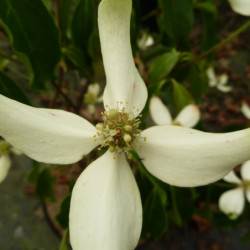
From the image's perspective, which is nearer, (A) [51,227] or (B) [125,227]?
(B) [125,227]

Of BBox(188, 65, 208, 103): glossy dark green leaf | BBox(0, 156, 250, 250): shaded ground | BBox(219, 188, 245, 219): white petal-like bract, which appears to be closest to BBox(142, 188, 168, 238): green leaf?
BBox(219, 188, 245, 219): white petal-like bract

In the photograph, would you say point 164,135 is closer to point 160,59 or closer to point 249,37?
point 160,59

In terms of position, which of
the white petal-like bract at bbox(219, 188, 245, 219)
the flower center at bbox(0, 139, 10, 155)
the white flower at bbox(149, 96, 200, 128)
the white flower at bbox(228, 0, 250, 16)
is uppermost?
the white flower at bbox(228, 0, 250, 16)

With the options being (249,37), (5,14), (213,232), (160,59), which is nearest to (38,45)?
(5,14)

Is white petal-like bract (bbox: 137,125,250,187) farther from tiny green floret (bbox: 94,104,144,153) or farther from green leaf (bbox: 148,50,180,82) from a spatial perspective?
green leaf (bbox: 148,50,180,82)

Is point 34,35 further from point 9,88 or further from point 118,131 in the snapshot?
point 118,131

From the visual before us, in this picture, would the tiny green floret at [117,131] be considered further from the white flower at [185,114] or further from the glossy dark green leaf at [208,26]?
the glossy dark green leaf at [208,26]
